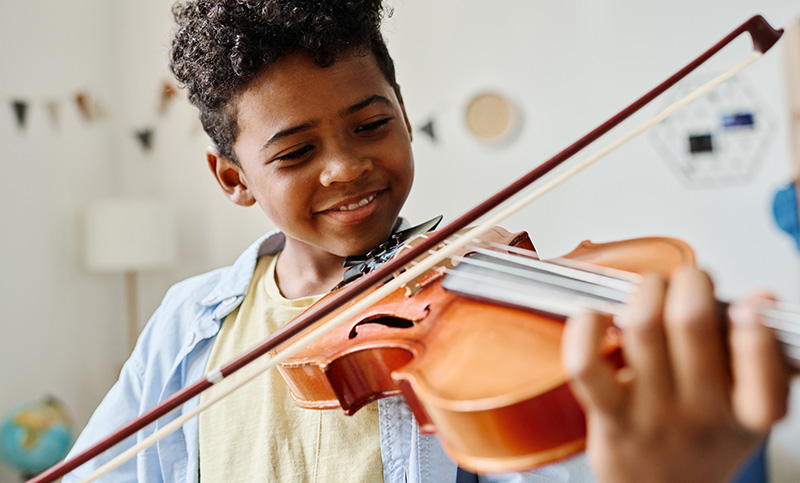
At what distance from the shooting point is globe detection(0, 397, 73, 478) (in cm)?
196

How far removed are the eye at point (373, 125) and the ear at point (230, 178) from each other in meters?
0.21

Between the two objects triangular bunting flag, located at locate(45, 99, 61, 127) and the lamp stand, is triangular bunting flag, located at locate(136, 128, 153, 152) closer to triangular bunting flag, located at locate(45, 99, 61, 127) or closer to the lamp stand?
triangular bunting flag, located at locate(45, 99, 61, 127)

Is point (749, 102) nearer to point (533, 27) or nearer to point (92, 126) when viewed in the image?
point (533, 27)

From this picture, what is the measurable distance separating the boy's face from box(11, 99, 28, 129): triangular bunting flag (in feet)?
5.68

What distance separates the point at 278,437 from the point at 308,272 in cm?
22

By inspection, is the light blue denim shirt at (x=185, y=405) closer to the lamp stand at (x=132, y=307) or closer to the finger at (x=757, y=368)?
the finger at (x=757, y=368)

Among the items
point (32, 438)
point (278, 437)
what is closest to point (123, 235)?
point (32, 438)

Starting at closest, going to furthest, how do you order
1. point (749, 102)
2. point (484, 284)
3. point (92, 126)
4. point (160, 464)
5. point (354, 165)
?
point (484, 284)
point (354, 165)
point (160, 464)
point (749, 102)
point (92, 126)

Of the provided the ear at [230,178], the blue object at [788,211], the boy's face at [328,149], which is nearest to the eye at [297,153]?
the boy's face at [328,149]

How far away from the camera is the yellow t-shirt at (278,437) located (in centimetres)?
77

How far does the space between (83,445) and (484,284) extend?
569 millimetres

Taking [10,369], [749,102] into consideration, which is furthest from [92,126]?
[749,102]

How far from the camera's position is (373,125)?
2.60ft

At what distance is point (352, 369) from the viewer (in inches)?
24.2
